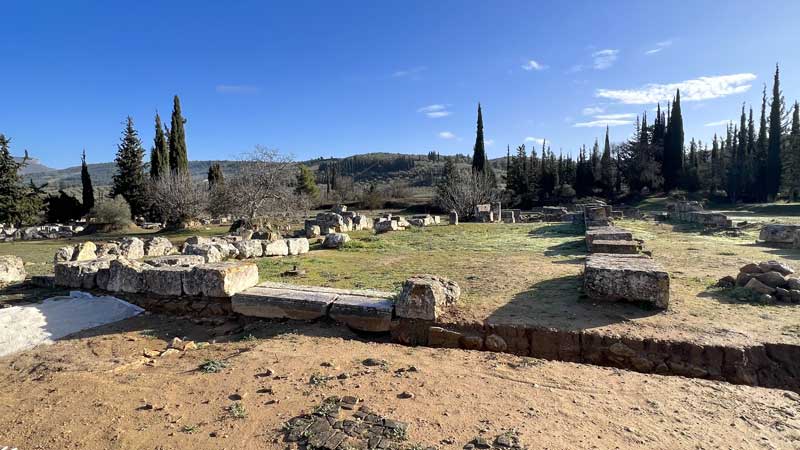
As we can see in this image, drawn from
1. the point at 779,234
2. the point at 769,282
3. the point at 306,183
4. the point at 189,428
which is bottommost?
the point at 189,428

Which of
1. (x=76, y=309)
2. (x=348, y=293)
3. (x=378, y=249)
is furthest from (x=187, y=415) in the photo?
(x=378, y=249)

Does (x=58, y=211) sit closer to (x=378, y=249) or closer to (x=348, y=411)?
(x=378, y=249)

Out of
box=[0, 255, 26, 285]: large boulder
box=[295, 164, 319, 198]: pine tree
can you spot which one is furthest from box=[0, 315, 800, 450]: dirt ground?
box=[295, 164, 319, 198]: pine tree

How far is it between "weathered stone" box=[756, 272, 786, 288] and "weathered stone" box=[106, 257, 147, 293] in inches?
370

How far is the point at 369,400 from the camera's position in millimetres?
3473

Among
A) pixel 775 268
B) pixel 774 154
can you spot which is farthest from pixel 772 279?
pixel 774 154

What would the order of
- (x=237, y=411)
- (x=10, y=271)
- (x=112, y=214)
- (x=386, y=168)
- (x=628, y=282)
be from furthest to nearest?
(x=386, y=168) → (x=112, y=214) → (x=10, y=271) → (x=628, y=282) → (x=237, y=411)

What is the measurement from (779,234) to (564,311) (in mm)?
10260

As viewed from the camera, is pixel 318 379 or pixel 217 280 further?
pixel 217 280

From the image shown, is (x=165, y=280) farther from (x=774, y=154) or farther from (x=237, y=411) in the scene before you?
(x=774, y=154)

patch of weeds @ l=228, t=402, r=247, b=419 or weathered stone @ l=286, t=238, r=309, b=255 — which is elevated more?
weathered stone @ l=286, t=238, r=309, b=255

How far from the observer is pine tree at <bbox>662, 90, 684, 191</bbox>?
44031 millimetres

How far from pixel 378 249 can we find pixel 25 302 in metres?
7.84

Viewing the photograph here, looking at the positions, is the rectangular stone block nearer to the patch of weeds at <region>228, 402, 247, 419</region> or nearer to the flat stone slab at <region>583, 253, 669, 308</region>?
the patch of weeds at <region>228, 402, 247, 419</region>
